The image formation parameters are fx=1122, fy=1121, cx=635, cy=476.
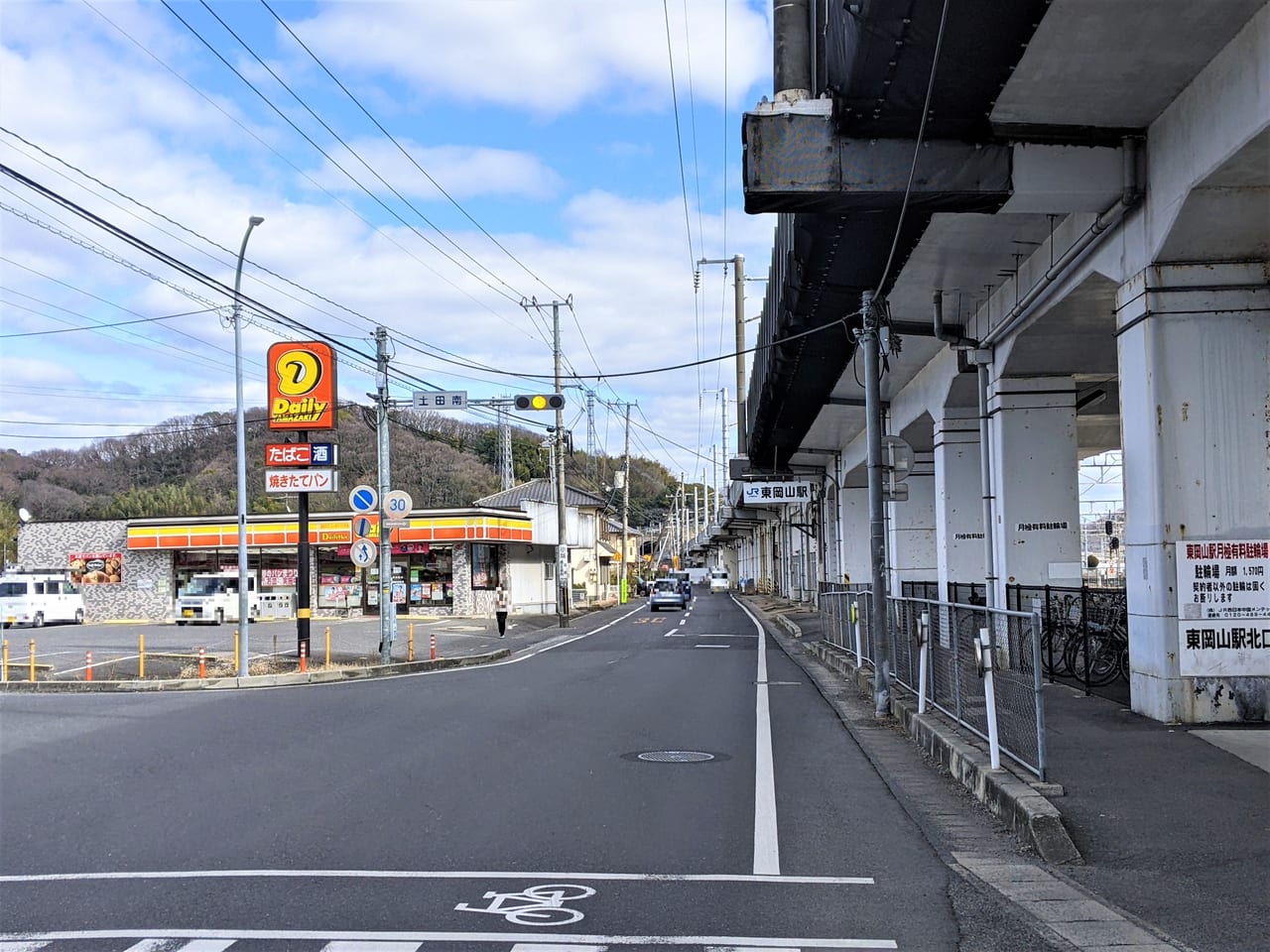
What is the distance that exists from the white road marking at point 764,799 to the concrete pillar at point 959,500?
7065mm

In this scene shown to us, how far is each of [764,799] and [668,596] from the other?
47.8 m

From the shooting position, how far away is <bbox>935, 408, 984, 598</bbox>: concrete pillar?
21344 millimetres

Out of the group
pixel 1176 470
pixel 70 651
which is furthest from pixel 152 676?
pixel 1176 470

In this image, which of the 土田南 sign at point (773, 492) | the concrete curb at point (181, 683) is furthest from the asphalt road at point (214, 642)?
the 土田南 sign at point (773, 492)

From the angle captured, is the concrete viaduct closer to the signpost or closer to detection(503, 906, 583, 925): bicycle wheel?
detection(503, 906, 583, 925): bicycle wheel

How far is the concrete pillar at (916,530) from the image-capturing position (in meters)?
29.5

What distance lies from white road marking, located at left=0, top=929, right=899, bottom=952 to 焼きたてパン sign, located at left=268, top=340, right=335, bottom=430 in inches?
731

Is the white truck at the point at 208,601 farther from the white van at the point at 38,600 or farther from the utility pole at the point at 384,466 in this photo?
the utility pole at the point at 384,466

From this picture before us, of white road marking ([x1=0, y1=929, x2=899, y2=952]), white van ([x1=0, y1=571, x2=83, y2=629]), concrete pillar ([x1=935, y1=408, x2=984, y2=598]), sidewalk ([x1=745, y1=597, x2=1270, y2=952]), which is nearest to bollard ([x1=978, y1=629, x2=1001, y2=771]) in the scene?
sidewalk ([x1=745, y1=597, x2=1270, y2=952])

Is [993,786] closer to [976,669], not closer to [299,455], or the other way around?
[976,669]

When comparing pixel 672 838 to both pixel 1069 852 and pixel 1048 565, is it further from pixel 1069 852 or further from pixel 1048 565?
pixel 1048 565

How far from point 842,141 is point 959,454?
38.9 ft

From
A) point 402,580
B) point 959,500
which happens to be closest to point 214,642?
point 402,580

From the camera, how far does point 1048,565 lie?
1727cm
